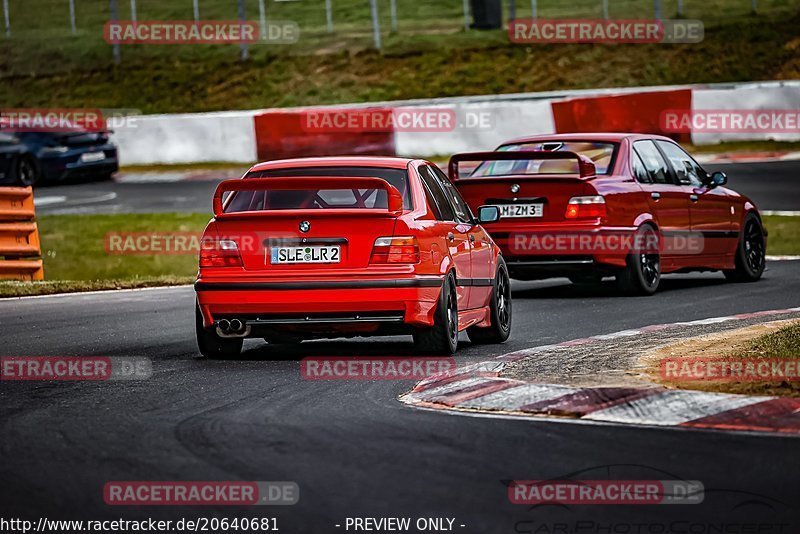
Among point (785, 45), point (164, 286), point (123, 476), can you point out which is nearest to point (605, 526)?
point (123, 476)

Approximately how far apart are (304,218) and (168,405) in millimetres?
2118

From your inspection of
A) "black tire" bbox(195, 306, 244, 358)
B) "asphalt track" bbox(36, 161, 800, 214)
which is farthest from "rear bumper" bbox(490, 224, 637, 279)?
"asphalt track" bbox(36, 161, 800, 214)

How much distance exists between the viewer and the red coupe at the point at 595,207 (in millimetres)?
14836

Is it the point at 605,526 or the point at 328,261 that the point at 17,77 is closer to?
the point at 328,261

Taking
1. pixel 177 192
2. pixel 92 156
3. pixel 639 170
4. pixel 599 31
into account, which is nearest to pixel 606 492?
pixel 639 170

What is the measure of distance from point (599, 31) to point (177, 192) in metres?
17.2

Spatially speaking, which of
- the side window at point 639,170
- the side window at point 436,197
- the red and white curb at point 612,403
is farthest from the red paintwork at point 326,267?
the side window at point 639,170

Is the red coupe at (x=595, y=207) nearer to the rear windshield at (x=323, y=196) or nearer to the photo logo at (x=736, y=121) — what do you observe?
the rear windshield at (x=323, y=196)

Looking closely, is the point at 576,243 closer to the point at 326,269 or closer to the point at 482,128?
the point at 326,269

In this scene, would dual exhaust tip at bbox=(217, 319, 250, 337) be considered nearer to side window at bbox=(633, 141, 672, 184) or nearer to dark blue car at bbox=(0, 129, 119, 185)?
side window at bbox=(633, 141, 672, 184)

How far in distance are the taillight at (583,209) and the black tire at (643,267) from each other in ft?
1.68

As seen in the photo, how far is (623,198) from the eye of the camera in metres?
15.0

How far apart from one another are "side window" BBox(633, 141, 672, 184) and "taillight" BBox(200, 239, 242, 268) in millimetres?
6257

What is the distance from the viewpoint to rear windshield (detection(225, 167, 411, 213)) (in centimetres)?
1079
